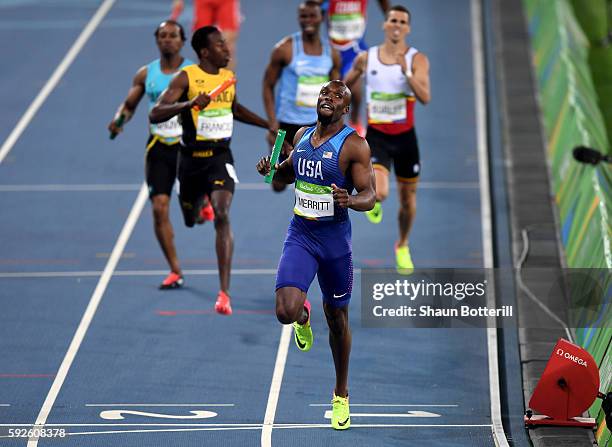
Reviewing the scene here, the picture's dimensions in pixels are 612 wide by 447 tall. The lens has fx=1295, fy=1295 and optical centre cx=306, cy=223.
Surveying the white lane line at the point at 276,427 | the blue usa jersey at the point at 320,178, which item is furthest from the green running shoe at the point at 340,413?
the blue usa jersey at the point at 320,178

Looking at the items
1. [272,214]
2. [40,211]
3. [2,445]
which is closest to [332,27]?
[272,214]

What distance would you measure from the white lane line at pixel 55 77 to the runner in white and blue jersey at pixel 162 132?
4.84 meters

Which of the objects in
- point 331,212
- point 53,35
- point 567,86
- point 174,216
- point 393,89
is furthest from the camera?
point 53,35

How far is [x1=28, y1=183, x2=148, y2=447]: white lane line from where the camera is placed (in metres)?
10.4

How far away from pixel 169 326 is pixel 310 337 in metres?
2.50

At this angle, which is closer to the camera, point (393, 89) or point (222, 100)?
point (222, 100)

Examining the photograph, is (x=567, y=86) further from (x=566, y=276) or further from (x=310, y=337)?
(x=310, y=337)

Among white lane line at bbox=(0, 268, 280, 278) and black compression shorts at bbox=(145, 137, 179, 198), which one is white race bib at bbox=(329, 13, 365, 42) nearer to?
white lane line at bbox=(0, 268, 280, 278)

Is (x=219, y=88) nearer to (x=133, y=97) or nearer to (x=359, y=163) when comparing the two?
(x=133, y=97)

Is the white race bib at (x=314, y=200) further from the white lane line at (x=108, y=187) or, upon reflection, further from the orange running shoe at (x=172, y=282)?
the white lane line at (x=108, y=187)

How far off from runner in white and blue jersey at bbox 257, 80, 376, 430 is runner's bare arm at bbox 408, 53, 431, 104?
3.22 metres

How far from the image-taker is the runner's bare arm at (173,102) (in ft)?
37.4

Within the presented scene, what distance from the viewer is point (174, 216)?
14.9 meters

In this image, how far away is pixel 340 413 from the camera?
9.77 m
